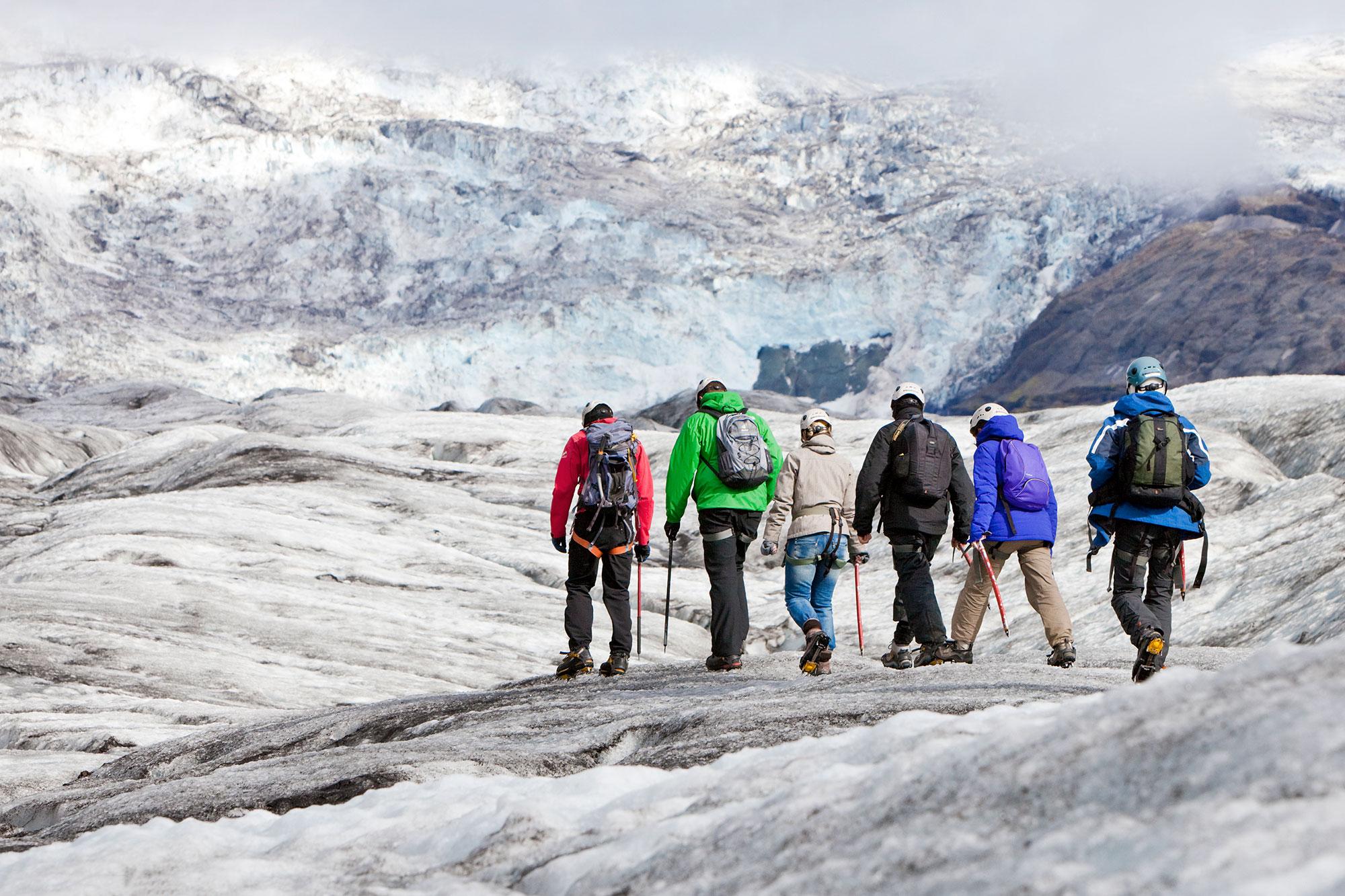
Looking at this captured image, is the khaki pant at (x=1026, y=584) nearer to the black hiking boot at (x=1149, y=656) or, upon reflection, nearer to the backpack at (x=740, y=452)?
the black hiking boot at (x=1149, y=656)

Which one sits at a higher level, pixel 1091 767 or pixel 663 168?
pixel 663 168

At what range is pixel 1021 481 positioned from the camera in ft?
33.2

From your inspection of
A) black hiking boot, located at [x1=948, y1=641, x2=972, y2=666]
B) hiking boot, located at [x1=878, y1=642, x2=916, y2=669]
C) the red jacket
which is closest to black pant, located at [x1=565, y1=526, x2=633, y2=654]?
the red jacket

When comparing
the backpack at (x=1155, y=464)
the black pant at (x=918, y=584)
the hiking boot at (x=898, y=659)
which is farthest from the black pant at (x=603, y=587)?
the backpack at (x=1155, y=464)

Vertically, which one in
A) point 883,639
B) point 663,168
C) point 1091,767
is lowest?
point 883,639

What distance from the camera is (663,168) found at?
15075 cm

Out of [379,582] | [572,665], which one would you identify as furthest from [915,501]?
[379,582]

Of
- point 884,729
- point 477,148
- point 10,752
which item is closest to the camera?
point 884,729

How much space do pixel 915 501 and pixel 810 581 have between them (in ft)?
4.16

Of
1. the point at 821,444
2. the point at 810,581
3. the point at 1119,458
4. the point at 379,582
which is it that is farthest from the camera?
the point at 379,582

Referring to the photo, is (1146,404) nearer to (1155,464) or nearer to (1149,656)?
(1155,464)

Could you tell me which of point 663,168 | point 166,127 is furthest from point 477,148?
point 166,127

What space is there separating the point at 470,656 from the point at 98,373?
100698mm

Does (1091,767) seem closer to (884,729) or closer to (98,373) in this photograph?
(884,729)
